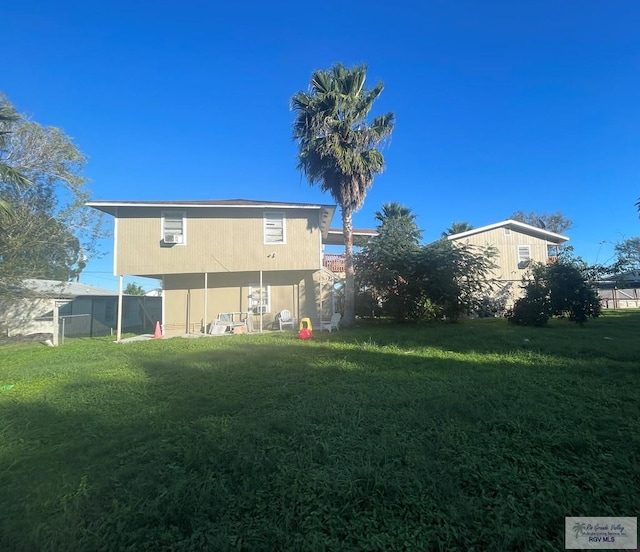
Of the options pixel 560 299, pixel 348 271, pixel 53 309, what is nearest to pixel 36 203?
pixel 53 309

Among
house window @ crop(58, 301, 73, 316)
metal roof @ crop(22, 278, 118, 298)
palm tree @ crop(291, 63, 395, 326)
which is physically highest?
palm tree @ crop(291, 63, 395, 326)

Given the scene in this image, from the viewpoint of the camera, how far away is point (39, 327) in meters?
18.8

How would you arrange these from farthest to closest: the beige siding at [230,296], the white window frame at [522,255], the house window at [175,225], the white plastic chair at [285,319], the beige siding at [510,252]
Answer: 1. the white window frame at [522,255]
2. the beige siding at [510,252]
3. the beige siding at [230,296]
4. the white plastic chair at [285,319]
5. the house window at [175,225]

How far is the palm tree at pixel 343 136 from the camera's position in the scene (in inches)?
Result: 509

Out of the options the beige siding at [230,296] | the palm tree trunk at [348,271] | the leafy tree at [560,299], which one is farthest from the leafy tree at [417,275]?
the beige siding at [230,296]

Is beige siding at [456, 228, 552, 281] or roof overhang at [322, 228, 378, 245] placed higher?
roof overhang at [322, 228, 378, 245]

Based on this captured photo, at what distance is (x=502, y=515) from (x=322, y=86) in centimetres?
1400

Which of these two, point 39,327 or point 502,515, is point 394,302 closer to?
point 502,515

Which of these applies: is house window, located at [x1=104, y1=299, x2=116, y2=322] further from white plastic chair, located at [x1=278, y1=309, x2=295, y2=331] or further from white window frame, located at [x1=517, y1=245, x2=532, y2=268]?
white window frame, located at [x1=517, y1=245, x2=532, y2=268]

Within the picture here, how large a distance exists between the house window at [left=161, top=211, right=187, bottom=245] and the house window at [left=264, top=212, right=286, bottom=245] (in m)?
3.34

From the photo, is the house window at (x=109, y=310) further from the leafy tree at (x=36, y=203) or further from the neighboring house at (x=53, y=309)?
the leafy tree at (x=36, y=203)

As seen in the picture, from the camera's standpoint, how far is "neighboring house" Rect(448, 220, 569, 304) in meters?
21.3

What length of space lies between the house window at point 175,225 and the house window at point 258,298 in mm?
3632

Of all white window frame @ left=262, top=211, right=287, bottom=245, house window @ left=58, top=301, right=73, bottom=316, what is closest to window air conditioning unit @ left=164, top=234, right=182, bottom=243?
white window frame @ left=262, top=211, right=287, bottom=245
